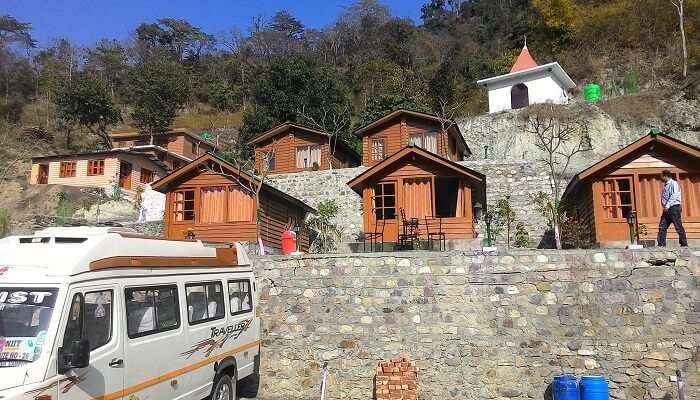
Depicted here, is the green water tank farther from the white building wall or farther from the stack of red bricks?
the stack of red bricks

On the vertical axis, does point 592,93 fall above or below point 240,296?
above

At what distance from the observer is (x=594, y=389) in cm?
821

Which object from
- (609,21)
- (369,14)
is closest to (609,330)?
(609,21)

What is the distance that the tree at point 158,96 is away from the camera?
1729 inches

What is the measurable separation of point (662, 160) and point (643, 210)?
64.2 inches

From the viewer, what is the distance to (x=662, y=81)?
3366 cm

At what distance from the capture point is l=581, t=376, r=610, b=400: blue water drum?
8.19 metres

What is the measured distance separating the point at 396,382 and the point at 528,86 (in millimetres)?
29048

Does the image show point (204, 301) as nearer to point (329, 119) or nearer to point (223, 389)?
point (223, 389)

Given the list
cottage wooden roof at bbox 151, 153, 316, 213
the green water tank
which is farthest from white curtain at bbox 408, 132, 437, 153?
the green water tank

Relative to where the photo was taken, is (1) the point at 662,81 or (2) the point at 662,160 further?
(1) the point at 662,81

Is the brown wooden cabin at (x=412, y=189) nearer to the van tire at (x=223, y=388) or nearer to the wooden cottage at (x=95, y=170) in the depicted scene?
the van tire at (x=223, y=388)

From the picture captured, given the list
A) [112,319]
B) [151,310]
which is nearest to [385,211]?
[151,310]

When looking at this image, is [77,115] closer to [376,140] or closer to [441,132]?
[376,140]
